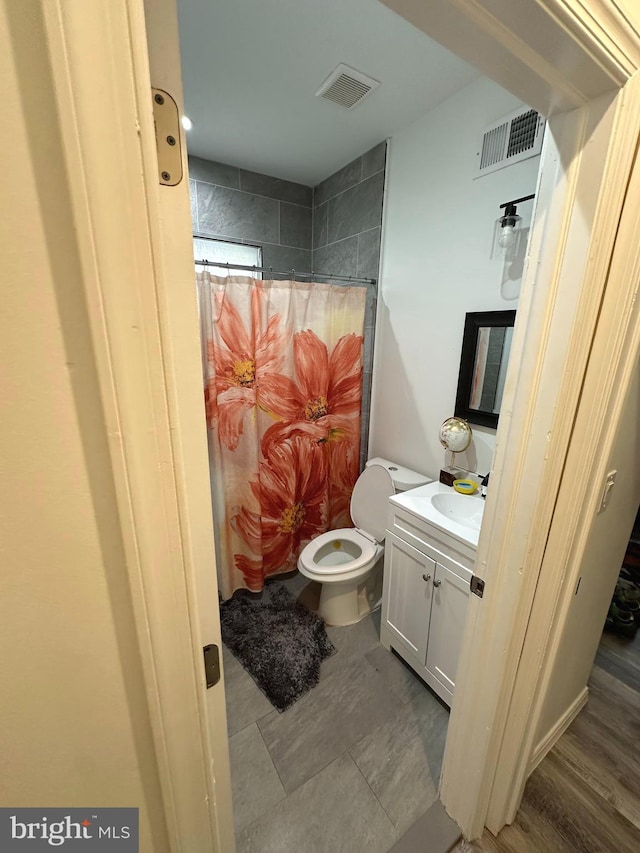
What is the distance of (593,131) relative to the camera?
65 centimetres

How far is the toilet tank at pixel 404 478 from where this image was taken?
1850mm

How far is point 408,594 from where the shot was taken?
158 centimetres

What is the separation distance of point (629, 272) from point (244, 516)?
1.92 metres

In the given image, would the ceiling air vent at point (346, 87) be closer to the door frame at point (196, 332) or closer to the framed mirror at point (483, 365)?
the framed mirror at point (483, 365)

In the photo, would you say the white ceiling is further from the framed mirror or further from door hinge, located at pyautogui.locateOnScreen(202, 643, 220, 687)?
door hinge, located at pyautogui.locateOnScreen(202, 643, 220, 687)

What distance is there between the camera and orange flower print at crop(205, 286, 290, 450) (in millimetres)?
1805

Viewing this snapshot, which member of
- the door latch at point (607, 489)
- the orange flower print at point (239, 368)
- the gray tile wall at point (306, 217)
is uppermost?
the gray tile wall at point (306, 217)

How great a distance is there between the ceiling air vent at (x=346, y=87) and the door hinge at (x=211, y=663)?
2038 mm

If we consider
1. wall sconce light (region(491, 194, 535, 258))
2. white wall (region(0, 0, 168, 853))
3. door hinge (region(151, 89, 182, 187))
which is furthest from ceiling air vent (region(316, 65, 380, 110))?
white wall (region(0, 0, 168, 853))

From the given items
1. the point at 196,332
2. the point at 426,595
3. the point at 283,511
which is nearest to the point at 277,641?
the point at 283,511

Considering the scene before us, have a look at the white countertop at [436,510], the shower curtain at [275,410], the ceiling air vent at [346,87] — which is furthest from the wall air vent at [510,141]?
the white countertop at [436,510]

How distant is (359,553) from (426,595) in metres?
0.58

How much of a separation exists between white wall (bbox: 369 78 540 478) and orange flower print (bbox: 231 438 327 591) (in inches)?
21.0

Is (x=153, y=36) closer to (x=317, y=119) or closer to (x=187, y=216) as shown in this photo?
(x=187, y=216)
